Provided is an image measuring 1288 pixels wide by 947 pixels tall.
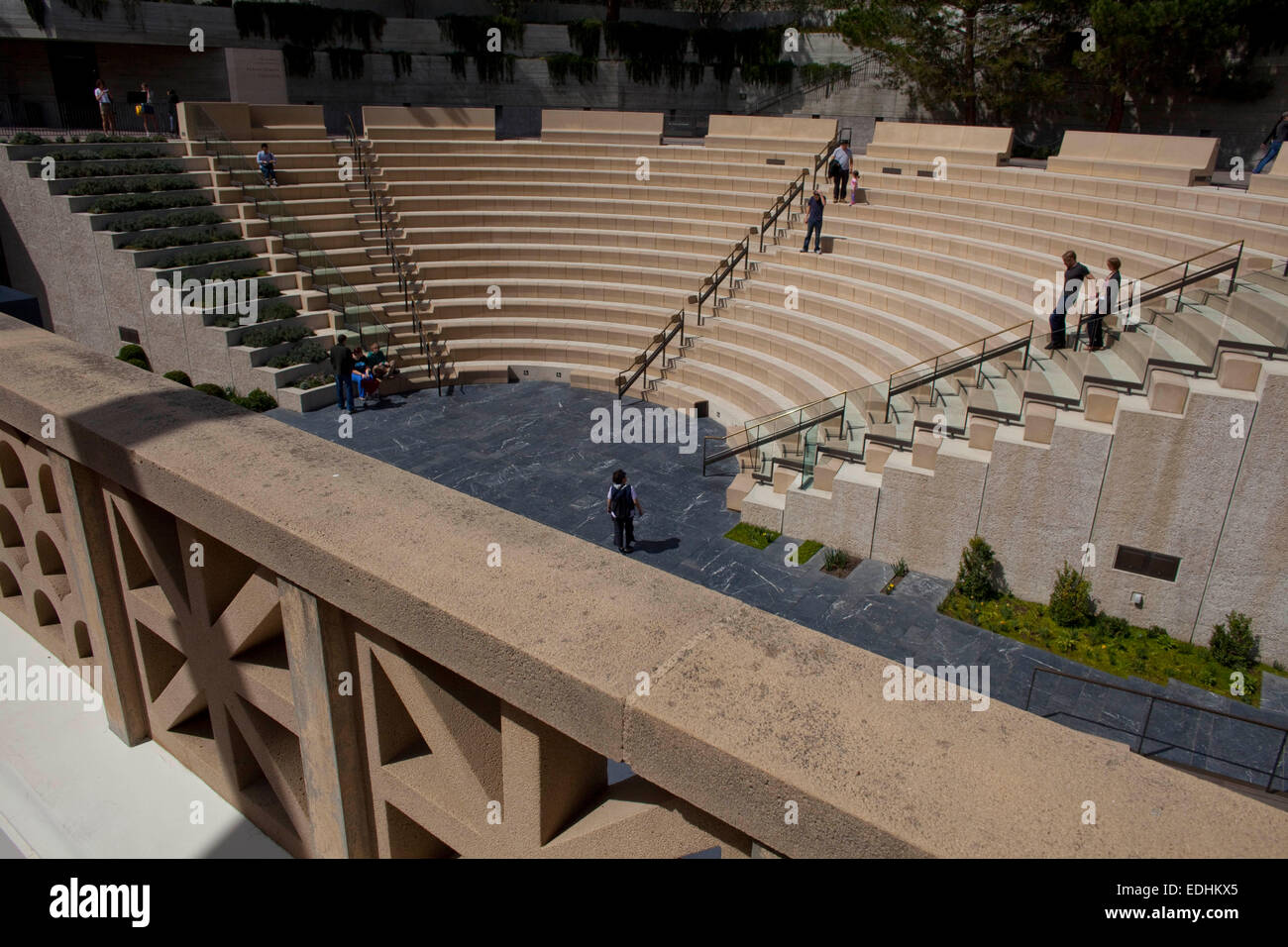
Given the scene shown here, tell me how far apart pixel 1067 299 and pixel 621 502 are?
281 inches

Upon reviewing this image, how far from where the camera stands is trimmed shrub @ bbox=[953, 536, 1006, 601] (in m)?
12.1

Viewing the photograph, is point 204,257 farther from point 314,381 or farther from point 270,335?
point 314,381

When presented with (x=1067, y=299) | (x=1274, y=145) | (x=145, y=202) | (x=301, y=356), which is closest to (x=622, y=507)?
(x=1067, y=299)

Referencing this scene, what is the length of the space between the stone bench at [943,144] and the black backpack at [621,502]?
13948 mm

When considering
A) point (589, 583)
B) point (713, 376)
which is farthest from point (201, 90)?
point (589, 583)

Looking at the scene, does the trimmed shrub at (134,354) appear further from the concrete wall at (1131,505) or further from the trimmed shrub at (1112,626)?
the trimmed shrub at (1112,626)

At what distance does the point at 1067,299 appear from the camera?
13.2 meters

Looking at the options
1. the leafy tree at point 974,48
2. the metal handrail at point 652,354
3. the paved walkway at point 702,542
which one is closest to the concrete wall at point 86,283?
the paved walkway at point 702,542

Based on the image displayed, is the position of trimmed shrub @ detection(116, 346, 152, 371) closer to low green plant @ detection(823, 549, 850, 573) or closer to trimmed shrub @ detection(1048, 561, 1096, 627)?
low green plant @ detection(823, 549, 850, 573)

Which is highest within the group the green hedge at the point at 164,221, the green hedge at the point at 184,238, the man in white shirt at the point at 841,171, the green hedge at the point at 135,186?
the man in white shirt at the point at 841,171

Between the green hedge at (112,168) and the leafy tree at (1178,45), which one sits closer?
the green hedge at (112,168)

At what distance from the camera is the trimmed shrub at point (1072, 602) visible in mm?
11453

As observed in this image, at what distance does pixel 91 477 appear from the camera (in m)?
3.66

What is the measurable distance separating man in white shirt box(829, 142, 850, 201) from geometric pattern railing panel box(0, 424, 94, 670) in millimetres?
19457
